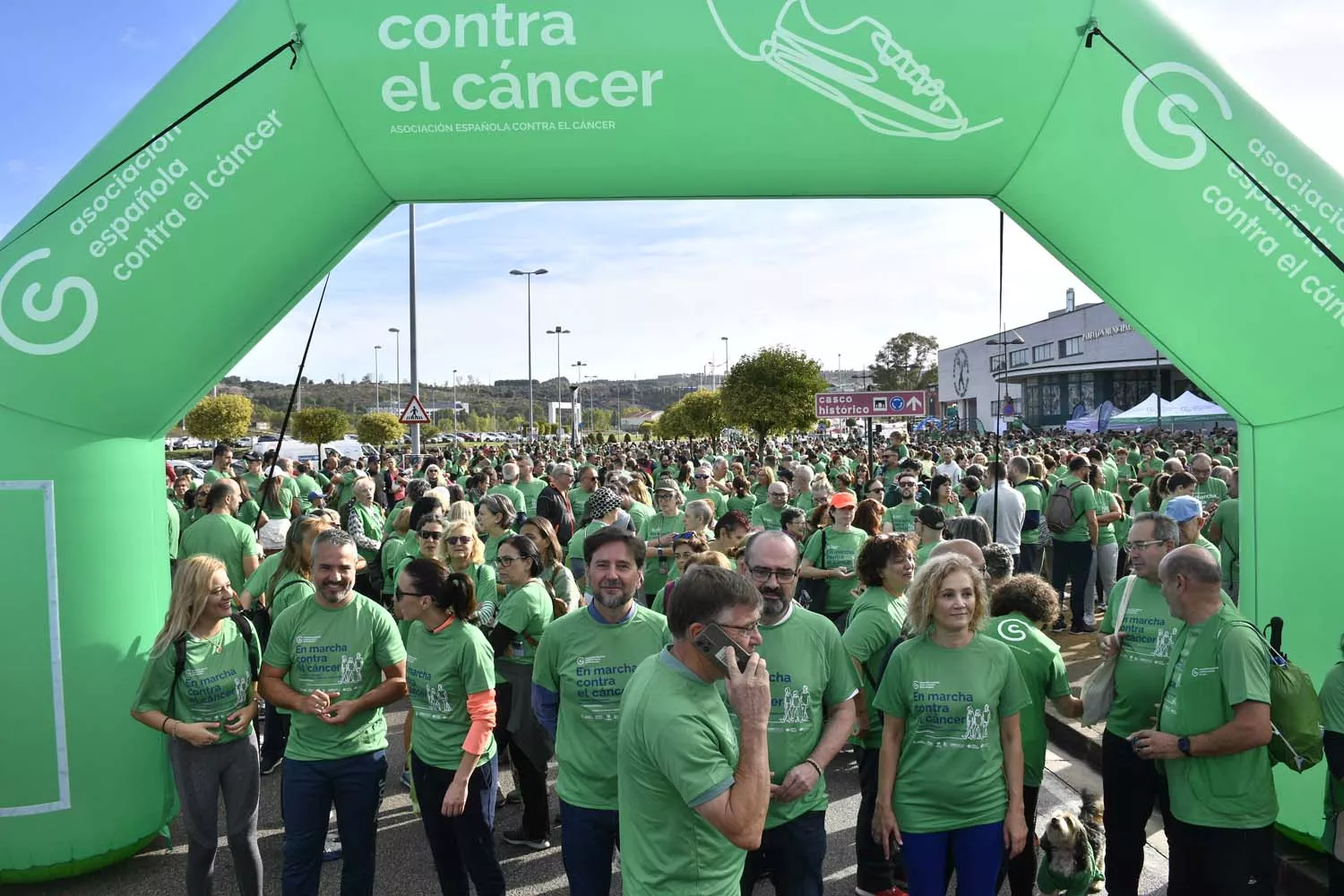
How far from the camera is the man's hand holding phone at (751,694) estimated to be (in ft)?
7.13

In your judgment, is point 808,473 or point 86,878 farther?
point 808,473

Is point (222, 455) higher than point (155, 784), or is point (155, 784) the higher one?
point (222, 455)

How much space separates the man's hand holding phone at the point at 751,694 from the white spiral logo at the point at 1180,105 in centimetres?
352

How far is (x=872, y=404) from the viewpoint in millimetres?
15602

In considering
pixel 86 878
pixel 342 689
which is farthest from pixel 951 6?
pixel 86 878

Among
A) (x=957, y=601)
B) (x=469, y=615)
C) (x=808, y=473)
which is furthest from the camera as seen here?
(x=808, y=473)

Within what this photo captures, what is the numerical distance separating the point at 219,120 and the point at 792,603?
11.4ft

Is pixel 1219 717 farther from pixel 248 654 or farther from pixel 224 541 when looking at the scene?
pixel 224 541

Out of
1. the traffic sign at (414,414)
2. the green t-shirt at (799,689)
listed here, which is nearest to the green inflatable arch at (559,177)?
the green t-shirt at (799,689)

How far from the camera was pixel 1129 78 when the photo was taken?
4344mm

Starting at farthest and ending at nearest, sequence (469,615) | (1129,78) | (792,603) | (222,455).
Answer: (222,455)
(1129,78)
(469,615)
(792,603)

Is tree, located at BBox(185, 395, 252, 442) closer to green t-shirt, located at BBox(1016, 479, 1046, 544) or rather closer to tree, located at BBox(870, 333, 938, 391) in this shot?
green t-shirt, located at BBox(1016, 479, 1046, 544)

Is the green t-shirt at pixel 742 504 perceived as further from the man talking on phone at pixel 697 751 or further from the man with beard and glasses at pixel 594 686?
the man talking on phone at pixel 697 751

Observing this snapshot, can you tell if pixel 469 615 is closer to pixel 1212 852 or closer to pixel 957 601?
pixel 957 601
